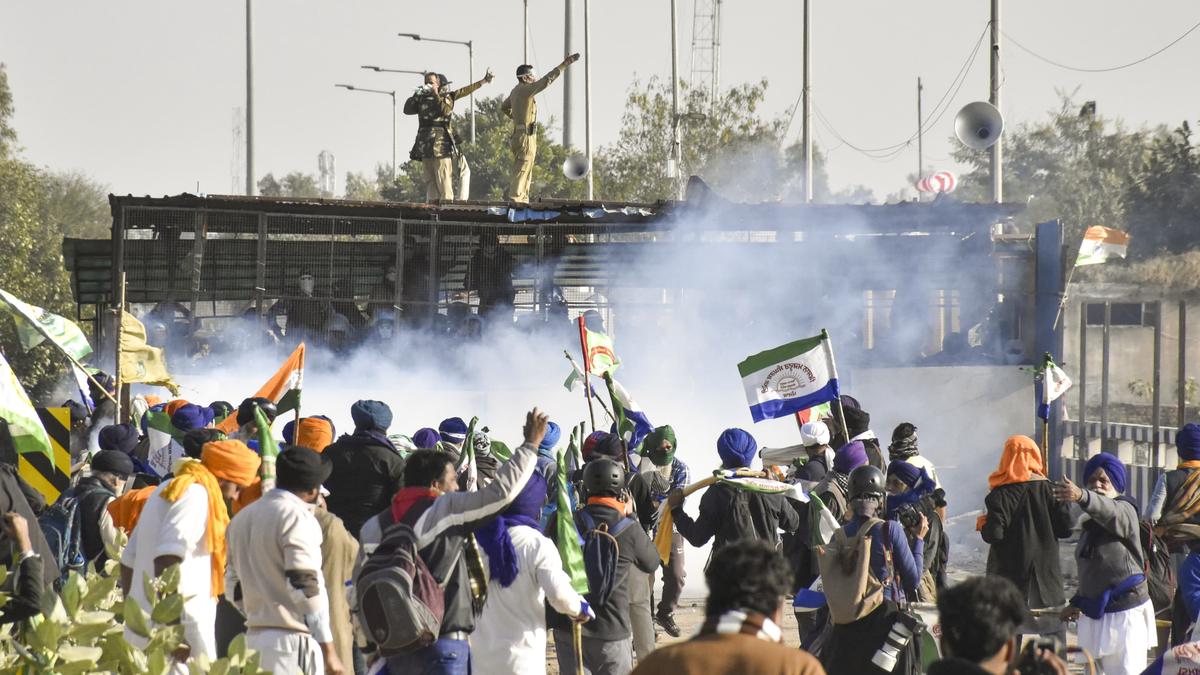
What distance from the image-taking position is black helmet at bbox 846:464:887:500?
22.3 feet

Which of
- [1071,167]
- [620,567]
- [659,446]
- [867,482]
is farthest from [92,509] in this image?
[1071,167]

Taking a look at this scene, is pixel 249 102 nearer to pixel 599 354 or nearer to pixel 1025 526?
pixel 599 354

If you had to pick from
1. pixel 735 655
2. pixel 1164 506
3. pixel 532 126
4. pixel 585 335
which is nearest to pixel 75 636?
pixel 735 655

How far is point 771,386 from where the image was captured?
34.7 feet

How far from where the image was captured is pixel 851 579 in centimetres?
671

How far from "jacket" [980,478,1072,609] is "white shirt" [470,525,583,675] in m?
3.14

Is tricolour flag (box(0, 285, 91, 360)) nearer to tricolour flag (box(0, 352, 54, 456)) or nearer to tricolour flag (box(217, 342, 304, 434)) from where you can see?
tricolour flag (box(217, 342, 304, 434))

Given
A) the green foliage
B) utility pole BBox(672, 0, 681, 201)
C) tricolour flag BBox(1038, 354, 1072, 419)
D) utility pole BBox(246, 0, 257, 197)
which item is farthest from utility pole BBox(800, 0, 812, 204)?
the green foliage

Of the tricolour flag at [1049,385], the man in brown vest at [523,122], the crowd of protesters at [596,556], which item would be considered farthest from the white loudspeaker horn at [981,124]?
the crowd of protesters at [596,556]

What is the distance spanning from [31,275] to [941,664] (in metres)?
31.4

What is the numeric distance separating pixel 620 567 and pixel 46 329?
5630 mm

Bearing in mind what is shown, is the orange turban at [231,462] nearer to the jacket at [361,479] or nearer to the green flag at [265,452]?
the green flag at [265,452]

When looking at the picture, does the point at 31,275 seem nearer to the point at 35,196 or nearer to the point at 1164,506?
the point at 35,196

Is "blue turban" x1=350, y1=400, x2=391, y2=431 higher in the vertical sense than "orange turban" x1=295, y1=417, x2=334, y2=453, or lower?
higher
